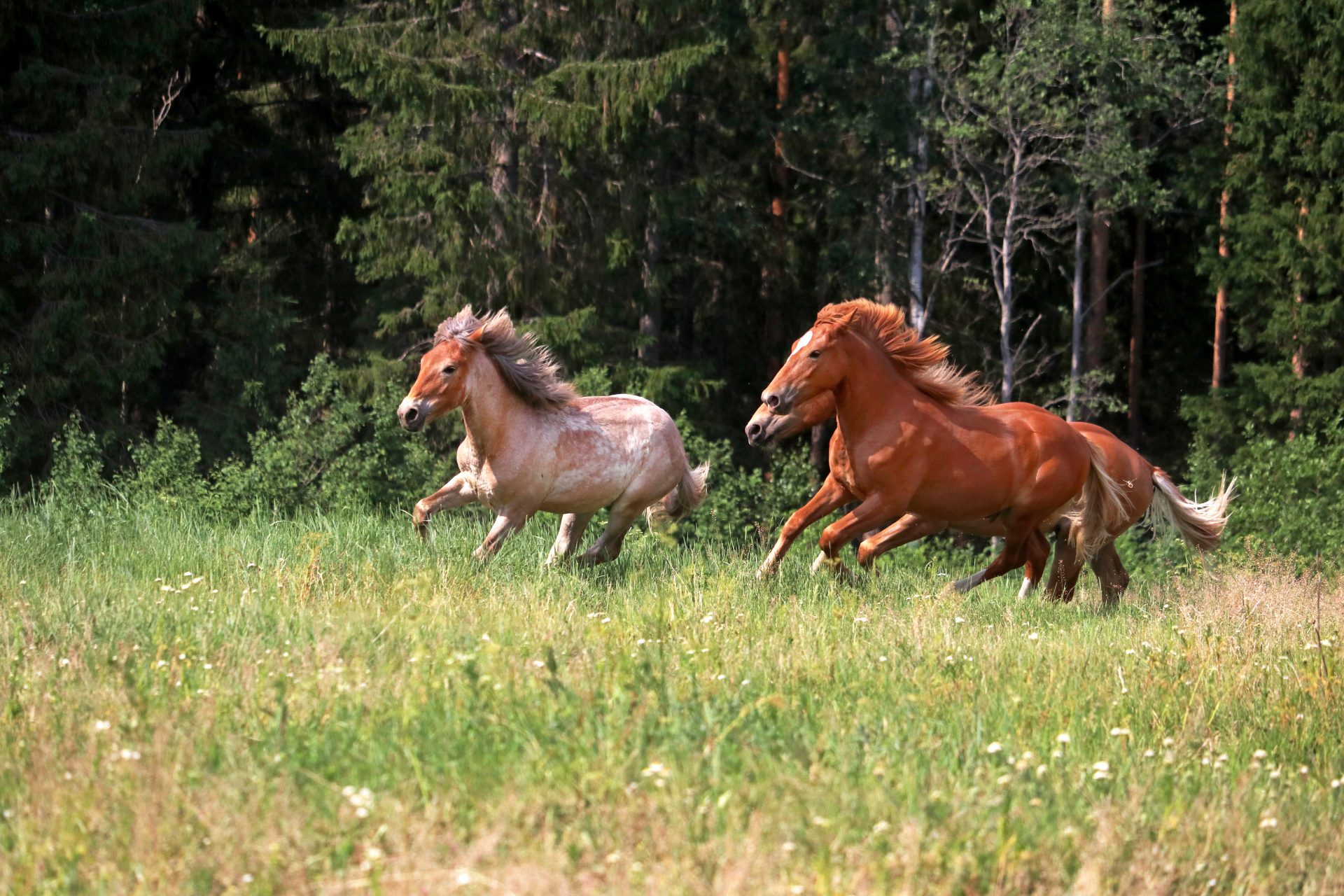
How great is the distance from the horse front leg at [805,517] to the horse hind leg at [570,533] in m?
1.20

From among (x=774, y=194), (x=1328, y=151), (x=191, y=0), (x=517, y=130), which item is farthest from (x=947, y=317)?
(x=191, y=0)

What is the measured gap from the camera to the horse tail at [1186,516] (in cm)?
1034

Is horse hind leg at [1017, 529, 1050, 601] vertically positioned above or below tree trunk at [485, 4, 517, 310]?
below

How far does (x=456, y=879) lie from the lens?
3.53 meters

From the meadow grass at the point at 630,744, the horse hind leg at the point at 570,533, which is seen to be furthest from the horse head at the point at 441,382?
the horse hind leg at the point at 570,533

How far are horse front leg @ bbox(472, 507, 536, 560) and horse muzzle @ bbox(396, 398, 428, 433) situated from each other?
0.79 meters

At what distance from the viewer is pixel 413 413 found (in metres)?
7.64

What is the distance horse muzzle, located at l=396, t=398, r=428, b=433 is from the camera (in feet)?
24.9

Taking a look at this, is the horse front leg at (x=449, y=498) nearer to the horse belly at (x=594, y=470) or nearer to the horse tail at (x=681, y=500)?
the horse belly at (x=594, y=470)

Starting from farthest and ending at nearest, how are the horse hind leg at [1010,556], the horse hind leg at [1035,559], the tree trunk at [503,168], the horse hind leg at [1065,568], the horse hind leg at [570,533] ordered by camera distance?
1. the tree trunk at [503,168]
2. the horse hind leg at [1035,559]
3. the horse hind leg at [1065,568]
4. the horse hind leg at [1010,556]
5. the horse hind leg at [570,533]

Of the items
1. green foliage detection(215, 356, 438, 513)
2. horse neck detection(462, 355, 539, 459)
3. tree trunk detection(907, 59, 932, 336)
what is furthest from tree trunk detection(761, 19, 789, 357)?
horse neck detection(462, 355, 539, 459)

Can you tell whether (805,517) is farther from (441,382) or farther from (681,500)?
(441,382)

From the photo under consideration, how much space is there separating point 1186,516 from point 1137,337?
56.0ft

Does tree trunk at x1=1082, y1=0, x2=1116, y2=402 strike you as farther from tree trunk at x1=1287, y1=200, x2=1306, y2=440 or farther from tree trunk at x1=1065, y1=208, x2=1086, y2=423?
tree trunk at x1=1287, y1=200, x2=1306, y2=440
